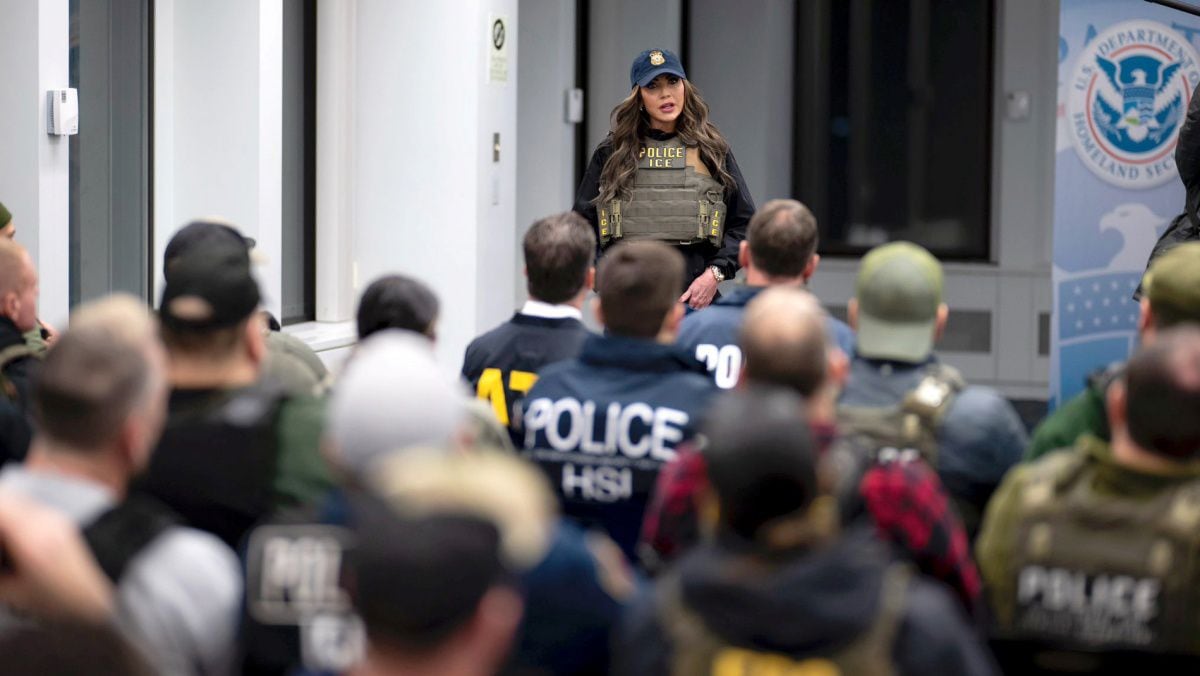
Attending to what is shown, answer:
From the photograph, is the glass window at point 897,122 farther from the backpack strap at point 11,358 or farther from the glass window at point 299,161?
the backpack strap at point 11,358

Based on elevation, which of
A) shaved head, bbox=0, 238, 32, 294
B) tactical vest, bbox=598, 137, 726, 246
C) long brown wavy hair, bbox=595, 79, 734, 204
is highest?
long brown wavy hair, bbox=595, 79, 734, 204

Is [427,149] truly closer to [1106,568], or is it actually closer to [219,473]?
[219,473]

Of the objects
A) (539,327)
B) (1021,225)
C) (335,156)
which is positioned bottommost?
(539,327)

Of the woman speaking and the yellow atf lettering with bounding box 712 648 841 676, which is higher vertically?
the woman speaking

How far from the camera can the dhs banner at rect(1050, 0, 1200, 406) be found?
28.5 ft

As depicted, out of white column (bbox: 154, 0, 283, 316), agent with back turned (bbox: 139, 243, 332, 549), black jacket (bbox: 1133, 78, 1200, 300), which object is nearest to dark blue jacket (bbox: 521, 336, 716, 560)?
agent with back turned (bbox: 139, 243, 332, 549)

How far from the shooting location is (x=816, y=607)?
2395 millimetres

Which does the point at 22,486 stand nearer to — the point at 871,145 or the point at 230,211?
the point at 230,211

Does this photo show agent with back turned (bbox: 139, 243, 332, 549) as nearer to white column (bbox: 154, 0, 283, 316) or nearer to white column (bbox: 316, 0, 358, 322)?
white column (bbox: 154, 0, 283, 316)

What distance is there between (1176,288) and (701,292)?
320 cm

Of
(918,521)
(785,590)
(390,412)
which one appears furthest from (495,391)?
(785,590)

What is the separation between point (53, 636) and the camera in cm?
200

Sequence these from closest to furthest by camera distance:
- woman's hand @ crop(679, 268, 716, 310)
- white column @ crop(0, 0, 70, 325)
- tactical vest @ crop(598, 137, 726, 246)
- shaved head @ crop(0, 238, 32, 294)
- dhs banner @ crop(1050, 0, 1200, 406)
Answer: shaved head @ crop(0, 238, 32, 294), white column @ crop(0, 0, 70, 325), woman's hand @ crop(679, 268, 716, 310), tactical vest @ crop(598, 137, 726, 246), dhs banner @ crop(1050, 0, 1200, 406)

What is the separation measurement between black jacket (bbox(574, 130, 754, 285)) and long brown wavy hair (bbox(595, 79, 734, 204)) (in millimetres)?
40
